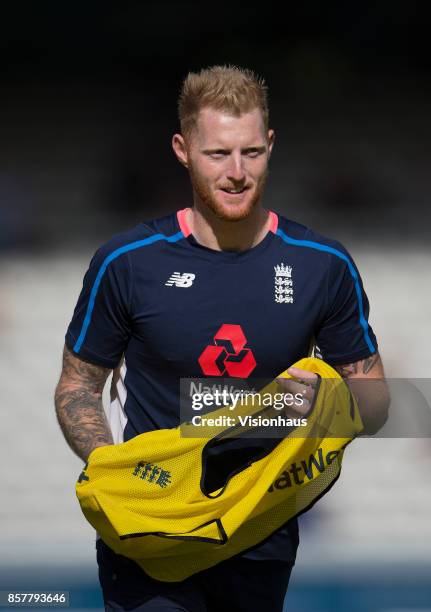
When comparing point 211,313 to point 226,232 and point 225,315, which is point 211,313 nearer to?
point 225,315

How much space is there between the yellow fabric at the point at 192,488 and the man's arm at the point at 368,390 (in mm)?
119

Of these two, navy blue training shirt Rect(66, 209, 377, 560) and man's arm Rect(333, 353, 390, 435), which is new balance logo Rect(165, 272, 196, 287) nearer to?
navy blue training shirt Rect(66, 209, 377, 560)

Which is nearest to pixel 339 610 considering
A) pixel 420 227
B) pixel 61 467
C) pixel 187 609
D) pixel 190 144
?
Answer: pixel 61 467

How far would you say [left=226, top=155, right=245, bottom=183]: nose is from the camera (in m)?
2.80

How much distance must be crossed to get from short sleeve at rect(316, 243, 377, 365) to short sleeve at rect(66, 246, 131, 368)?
522mm

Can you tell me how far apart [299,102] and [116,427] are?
3248 millimetres

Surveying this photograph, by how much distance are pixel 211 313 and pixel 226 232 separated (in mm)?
227

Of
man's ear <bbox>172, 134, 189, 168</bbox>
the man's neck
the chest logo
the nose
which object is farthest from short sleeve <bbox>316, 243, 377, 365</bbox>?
man's ear <bbox>172, 134, 189, 168</bbox>

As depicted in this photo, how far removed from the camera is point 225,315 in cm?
→ 289

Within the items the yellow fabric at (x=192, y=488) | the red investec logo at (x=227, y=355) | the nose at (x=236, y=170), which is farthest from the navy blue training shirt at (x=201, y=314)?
the nose at (x=236, y=170)

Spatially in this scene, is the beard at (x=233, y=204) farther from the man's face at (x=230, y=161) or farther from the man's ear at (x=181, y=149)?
the man's ear at (x=181, y=149)

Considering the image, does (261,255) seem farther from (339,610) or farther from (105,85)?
(105,85)

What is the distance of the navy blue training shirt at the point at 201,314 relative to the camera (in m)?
2.88

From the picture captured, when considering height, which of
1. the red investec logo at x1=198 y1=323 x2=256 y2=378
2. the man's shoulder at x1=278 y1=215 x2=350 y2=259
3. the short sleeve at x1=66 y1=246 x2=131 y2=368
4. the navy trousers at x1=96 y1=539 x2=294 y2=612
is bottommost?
the navy trousers at x1=96 y1=539 x2=294 y2=612
